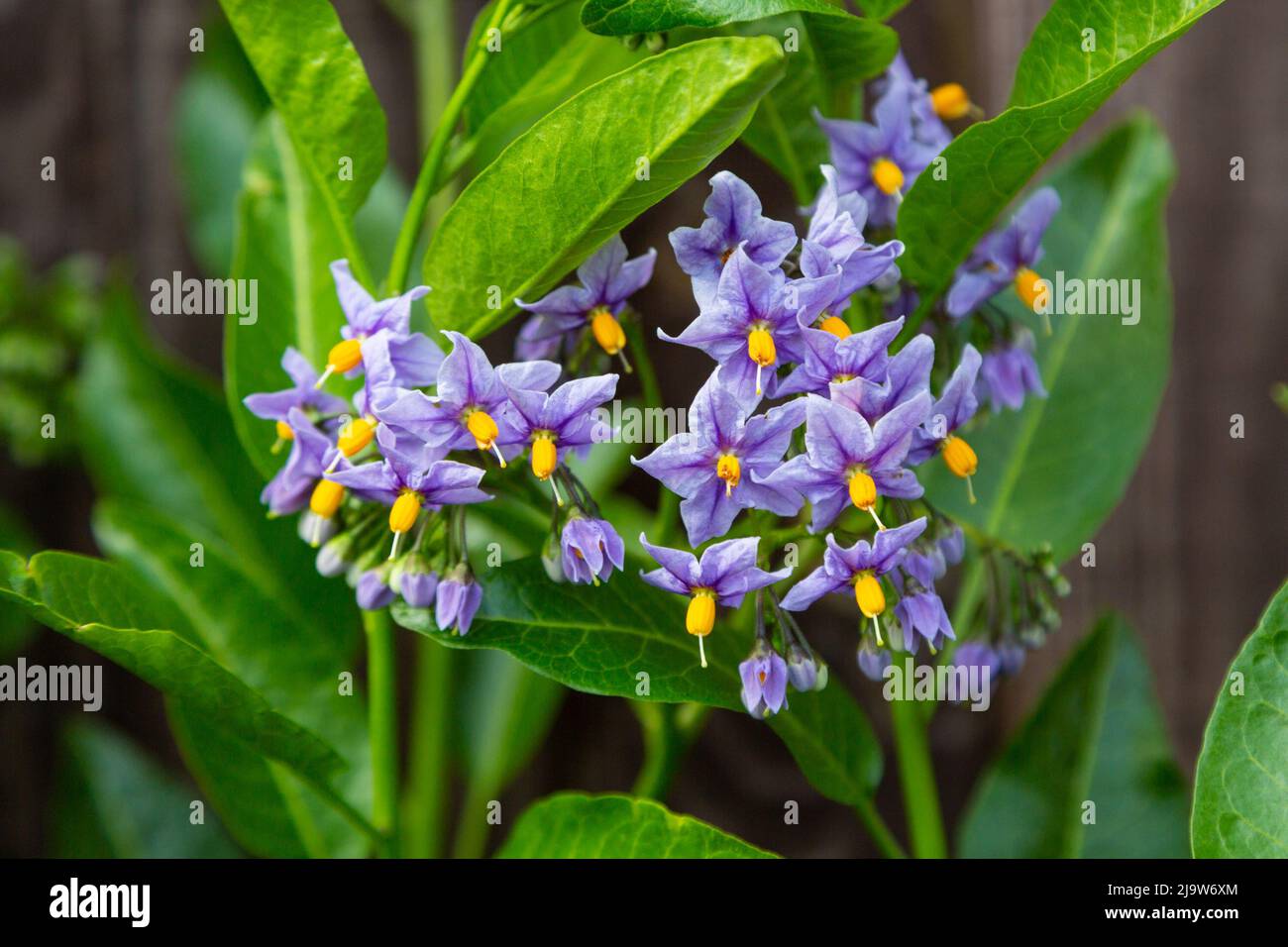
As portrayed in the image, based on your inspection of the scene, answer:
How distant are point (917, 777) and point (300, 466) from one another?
2.04 feet

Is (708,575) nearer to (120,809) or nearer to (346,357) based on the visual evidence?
(346,357)

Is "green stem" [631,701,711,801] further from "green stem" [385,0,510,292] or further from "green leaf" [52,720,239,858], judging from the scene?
"green leaf" [52,720,239,858]

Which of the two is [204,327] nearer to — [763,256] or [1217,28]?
[763,256]

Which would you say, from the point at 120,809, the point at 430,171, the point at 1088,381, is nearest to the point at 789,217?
the point at 1088,381

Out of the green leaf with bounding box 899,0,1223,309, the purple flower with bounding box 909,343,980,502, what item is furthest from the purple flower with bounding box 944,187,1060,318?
the purple flower with bounding box 909,343,980,502

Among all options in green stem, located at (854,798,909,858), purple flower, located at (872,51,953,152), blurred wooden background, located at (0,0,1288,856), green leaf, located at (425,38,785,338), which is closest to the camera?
green leaf, located at (425,38,785,338)

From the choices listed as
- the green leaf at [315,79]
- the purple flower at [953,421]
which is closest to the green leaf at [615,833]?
the purple flower at [953,421]

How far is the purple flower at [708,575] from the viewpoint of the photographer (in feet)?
2.54

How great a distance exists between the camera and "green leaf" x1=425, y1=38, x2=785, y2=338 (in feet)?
2.34

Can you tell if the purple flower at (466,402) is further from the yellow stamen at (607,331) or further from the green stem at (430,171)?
the green stem at (430,171)

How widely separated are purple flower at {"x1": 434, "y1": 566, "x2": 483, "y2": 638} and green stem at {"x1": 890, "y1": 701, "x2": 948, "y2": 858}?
0.43 m

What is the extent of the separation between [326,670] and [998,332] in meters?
0.70
